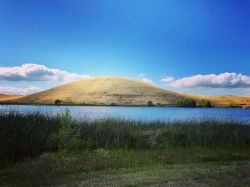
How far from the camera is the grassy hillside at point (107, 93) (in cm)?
8564

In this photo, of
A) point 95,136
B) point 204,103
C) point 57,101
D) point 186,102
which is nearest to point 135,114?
point 95,136

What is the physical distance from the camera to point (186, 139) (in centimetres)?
1803

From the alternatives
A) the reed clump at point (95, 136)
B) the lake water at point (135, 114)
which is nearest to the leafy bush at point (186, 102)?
the lake water at point (135, 114)

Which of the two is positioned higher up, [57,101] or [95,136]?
[57,101]

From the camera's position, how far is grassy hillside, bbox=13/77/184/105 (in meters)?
85.6

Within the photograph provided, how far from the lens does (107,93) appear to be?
295ft

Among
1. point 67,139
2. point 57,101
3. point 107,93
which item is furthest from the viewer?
point 107,93

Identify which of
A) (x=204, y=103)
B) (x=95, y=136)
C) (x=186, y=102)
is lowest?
(x=95, y=136)

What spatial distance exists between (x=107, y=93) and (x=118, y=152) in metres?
76.1

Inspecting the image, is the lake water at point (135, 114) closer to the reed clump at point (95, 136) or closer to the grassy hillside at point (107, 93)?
the reed clump at point (95, 136)

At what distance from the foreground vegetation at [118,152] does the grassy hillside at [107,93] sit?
208ft

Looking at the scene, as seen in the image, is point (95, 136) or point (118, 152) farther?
point (95, 136)

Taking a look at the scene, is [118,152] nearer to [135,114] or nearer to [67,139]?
[67,139]

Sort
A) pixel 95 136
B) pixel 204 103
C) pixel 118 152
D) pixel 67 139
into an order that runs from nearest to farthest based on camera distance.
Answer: pixel 118 152
pixel 67 139
pixel 95 136
pixel 204 103
